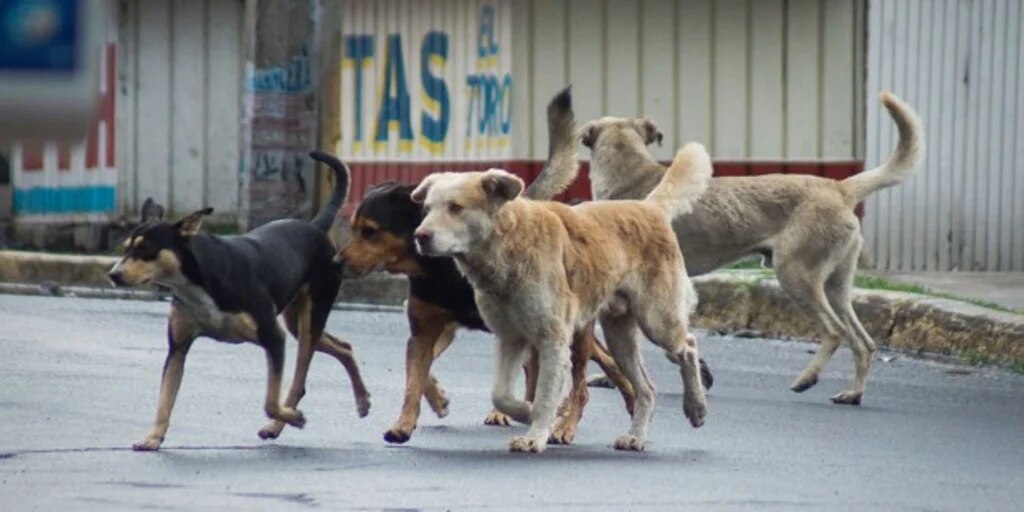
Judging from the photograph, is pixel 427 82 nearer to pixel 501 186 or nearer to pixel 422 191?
pixel 422 191

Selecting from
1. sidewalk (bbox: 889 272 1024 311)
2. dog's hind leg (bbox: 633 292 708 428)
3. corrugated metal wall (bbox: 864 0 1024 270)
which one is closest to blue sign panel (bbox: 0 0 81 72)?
dog's hind leg (bbox: 633 292 708 428)

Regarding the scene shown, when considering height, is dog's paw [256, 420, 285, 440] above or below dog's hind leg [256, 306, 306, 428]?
below

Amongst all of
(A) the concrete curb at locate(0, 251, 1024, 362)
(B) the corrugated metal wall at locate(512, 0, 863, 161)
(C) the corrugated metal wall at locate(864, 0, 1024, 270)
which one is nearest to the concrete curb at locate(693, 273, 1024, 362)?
(A) the concrete curb at locate(0, 251, 1024, 362)

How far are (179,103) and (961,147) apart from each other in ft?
28.1

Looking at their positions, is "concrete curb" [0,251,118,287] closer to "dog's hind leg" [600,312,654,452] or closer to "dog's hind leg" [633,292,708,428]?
"dog's hind leg" [600,312,654,452]

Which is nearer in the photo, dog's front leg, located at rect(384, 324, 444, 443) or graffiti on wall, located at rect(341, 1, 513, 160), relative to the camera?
dog's front leg, located at rect(384, 324, 444, 443)

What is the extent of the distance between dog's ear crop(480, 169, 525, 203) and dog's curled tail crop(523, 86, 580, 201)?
2.15 metres

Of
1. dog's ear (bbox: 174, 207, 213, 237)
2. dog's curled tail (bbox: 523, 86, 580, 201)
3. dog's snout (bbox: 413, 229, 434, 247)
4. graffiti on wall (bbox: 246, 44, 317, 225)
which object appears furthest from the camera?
A: graffiti on wall (bbox: 246, 44, 317, 225)

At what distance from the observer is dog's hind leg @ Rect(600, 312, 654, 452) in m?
7.82

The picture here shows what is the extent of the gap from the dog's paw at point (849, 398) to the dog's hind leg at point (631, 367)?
6.75 feet

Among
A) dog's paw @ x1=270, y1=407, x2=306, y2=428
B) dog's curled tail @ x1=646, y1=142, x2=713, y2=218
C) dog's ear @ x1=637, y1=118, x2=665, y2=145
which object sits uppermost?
dog's ear @ x1=637, y1=118, x2=665, y2=145

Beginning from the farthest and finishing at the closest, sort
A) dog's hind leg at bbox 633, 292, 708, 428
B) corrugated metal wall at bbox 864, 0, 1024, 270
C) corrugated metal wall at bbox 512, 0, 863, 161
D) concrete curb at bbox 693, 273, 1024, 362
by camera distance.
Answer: corrugated metal wall at bbox 512, 0, 863, 161 → corrugated metal wall at bbox 864, 0, 1024, 270 → concrete curb at bbox 693, 273, 1024, 362 → dog's hind leg at bbox 633, 292, 708, 428

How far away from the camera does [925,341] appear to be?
12523 millimetres

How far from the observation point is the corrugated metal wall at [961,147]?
1650cm
